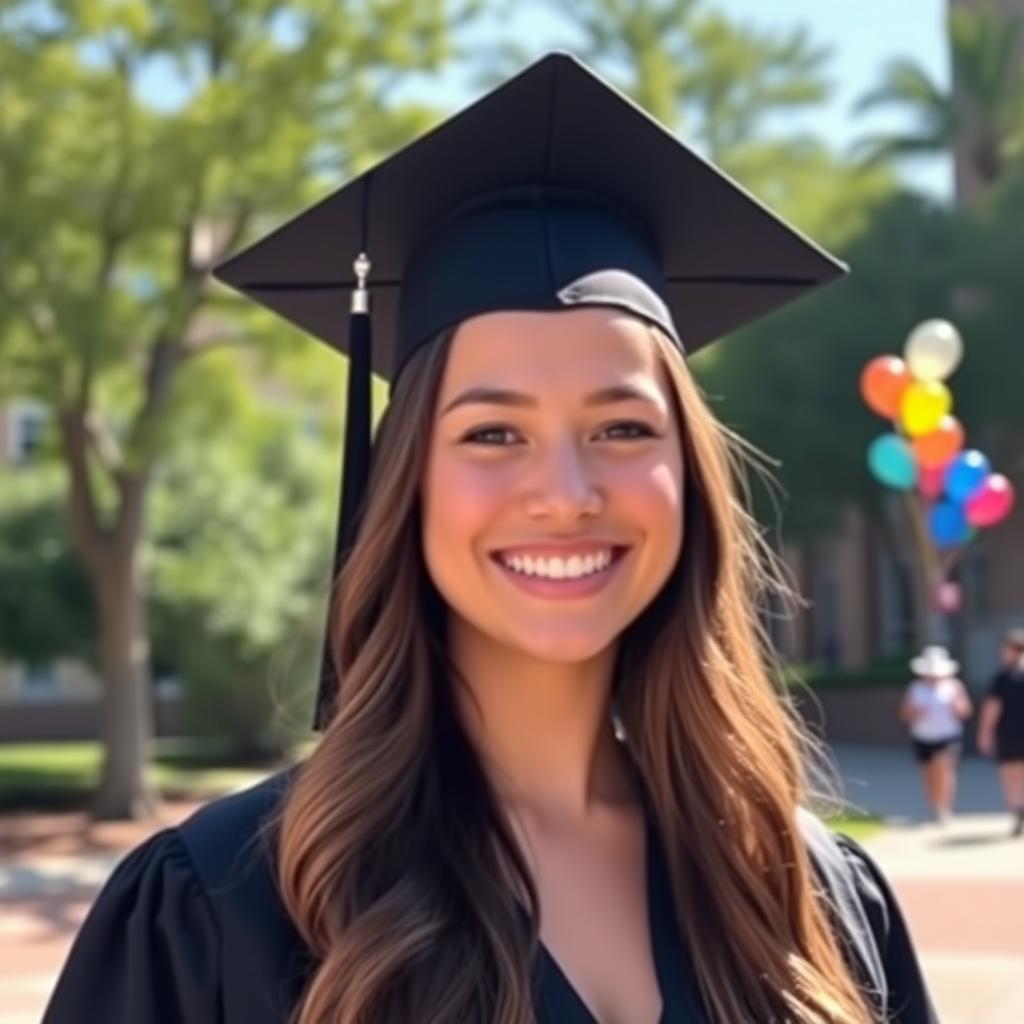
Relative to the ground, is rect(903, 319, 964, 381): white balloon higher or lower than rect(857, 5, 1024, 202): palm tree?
lower

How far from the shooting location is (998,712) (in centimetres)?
1316

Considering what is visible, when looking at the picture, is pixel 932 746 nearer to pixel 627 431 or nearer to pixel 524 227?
pixel 524 227

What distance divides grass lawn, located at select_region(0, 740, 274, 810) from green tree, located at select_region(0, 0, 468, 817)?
2.36 meters

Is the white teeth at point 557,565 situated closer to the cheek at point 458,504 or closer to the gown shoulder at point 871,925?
the cheek at point 458,504

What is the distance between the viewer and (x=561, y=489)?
171 centimetres

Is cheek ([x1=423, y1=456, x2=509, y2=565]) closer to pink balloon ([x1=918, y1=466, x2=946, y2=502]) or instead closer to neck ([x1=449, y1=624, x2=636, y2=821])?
neck ([x1=449, y1=624, x2=636, y2=821])

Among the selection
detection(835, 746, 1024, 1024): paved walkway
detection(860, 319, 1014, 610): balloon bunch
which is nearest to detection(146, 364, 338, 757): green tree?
detection(835, 746, 1024, 1024): paved walkway

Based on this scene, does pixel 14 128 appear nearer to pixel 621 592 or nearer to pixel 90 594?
pixel 90 594

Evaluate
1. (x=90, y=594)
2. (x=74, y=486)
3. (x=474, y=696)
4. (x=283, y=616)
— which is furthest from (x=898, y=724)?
(x=474, y=696)

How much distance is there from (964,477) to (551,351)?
12994mm

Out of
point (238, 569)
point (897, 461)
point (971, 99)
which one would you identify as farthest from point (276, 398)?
point (971, 99)

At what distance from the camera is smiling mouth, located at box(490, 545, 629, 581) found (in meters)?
1.73

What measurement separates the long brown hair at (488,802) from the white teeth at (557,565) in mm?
123

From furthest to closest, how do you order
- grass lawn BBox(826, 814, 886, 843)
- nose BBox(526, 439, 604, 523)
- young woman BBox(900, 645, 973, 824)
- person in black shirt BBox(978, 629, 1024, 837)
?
1. young woman BBox(900, 645, 973, 824)
2. person in black shirt BBox(978, 629, 1024, 837)
3. grass lawn BBox(826, 814, 886, 843)
4. nose BBox(526, 439, 604, 523)
